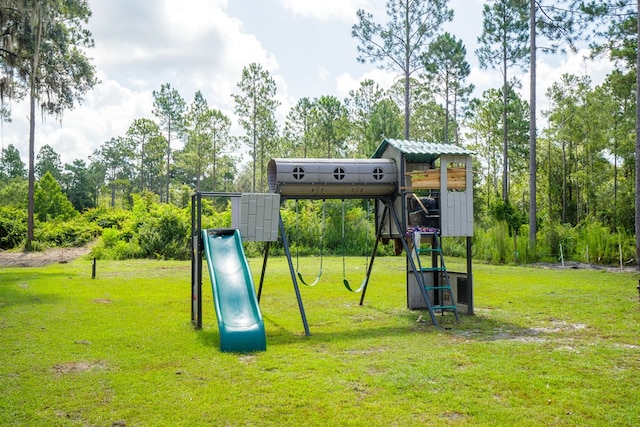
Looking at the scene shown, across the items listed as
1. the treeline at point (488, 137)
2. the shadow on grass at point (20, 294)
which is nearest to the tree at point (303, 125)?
the treeline at point (488, 137)

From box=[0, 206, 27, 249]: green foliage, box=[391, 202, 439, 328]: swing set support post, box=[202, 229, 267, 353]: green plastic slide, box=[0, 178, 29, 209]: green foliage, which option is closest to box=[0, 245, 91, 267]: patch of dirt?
box=[0, 206, 27, 249]: green foliage

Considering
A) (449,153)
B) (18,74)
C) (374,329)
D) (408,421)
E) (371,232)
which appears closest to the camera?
(408,421)

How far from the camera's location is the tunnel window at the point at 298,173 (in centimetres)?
953

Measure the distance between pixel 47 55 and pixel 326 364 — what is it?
1673 centimetres

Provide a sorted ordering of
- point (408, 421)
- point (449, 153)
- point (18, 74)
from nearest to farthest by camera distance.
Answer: point (408, 421), point (449, 153), point (18, 74)

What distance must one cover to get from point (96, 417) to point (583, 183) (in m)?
35.2

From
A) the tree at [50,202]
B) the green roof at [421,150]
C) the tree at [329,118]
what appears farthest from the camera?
the tree at [329,118]

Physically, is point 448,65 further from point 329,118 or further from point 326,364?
point 326,364

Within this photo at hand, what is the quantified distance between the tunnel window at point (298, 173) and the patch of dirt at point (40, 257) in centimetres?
1388

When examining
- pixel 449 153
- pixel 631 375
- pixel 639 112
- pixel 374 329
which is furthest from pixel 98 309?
pixel 639 112

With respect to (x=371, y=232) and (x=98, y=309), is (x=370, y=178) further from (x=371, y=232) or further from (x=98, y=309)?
(x=371, y=232)

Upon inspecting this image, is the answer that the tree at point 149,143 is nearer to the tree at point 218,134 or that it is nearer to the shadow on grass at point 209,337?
the tree at point 218,134

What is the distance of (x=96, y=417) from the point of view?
15.4 feet

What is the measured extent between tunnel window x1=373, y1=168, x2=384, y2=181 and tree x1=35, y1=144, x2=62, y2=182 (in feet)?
216
